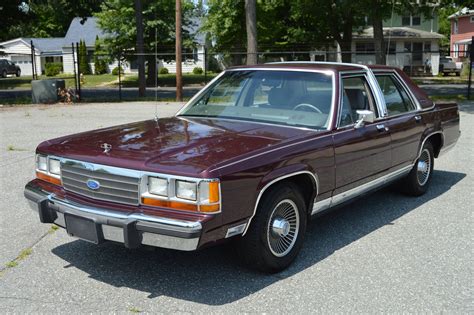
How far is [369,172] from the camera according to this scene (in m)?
5.36

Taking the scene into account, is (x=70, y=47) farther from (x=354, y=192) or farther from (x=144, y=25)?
(x=354, y=192)

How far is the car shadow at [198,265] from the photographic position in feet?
13.4

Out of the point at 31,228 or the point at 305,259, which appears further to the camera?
the point at 31,228

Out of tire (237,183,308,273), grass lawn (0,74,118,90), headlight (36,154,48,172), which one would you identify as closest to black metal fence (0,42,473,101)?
grass lawn (0,74,118,90)

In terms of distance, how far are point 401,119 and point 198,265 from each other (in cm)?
288

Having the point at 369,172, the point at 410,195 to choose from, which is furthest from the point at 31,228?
the point at 410,195

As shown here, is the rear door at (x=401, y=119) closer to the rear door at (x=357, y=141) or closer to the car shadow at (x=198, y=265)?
the rear door at (x=357, y=141)

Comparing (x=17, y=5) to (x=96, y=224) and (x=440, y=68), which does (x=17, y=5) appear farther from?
(x=440, y=68)

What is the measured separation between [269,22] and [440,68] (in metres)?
15.2

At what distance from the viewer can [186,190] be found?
372cm

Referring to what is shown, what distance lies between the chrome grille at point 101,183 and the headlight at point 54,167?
117 mm

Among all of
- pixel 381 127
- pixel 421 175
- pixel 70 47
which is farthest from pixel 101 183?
pixel 70 47

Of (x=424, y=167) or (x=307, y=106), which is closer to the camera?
(x=307, y=106)

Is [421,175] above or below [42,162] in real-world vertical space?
below
